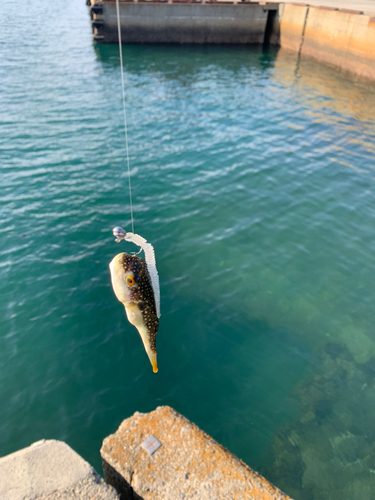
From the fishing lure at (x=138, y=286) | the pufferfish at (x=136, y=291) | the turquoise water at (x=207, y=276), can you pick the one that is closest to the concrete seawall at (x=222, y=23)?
the turquoise water at (x=207, y=276)

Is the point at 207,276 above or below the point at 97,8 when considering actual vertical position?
below

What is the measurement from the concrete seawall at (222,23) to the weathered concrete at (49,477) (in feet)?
108

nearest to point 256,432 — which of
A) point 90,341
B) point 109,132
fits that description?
point 90,341

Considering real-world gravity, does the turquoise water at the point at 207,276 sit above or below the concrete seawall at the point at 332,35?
below

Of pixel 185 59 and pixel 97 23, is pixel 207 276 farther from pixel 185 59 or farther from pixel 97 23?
pixel 97 23

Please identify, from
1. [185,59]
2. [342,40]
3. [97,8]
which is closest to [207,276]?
[185,59]

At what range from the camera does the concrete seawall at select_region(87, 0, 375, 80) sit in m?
30.7

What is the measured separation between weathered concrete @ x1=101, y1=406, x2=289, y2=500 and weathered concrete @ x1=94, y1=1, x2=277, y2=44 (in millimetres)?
36688

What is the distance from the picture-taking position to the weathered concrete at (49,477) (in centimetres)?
408

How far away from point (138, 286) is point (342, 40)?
31.6 metres

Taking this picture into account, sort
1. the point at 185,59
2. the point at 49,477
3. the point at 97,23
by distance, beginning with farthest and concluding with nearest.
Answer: the point at 97,23, the point at 185,59, the point at 49,477

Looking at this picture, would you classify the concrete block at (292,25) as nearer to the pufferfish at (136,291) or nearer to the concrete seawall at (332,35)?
the concrete seawall at (332,35)

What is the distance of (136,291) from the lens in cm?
440

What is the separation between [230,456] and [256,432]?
290 cm
